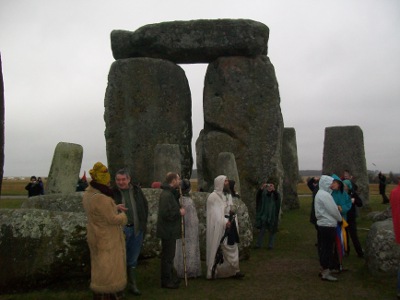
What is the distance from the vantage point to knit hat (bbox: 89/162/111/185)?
16.2 ft

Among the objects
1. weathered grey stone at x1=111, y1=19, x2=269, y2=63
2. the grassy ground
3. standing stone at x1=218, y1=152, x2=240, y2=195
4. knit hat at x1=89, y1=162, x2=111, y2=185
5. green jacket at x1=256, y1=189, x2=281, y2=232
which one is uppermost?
weathered grey stone at x1=111, y1=19, x2=269, y2=63

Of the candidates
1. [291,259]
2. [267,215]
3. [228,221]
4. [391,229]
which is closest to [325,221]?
[391,229]

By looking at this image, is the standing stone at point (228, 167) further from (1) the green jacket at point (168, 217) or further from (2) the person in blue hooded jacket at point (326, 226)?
(1) the green jacket at point (168, 217)

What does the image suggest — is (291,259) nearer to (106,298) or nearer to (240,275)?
(240,275)

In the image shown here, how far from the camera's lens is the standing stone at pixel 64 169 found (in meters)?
11.9

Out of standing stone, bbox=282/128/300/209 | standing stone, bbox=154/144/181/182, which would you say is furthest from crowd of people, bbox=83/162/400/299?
standing stone, bbox=282/128/300/209

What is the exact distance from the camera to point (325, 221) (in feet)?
21.6

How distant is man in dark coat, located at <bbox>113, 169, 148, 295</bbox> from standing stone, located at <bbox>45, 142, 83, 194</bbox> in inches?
257

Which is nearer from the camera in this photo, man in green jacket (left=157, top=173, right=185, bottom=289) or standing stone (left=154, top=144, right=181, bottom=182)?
man in green jacket (left=157, top=173, right=185, bottom=289)

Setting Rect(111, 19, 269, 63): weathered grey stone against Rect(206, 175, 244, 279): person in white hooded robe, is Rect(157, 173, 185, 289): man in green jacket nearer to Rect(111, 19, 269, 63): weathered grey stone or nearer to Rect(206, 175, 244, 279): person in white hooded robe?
Rect(206, 175, 244, 279): person in white hooded robe

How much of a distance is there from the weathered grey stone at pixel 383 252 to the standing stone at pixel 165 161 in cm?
514

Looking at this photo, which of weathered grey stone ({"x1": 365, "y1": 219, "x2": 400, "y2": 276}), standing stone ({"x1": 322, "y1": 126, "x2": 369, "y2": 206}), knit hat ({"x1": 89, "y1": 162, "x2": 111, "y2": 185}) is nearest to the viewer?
knit hat ({"x1": 89, "y1": 162, "x2": 111, "y2": 185})

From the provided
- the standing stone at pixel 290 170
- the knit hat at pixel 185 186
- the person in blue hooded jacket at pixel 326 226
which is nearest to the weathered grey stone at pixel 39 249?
the knit hat at pixel 185 186

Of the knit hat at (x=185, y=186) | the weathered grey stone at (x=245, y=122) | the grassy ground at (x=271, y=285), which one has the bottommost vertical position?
the grassy ground at (x=271, y=285)
